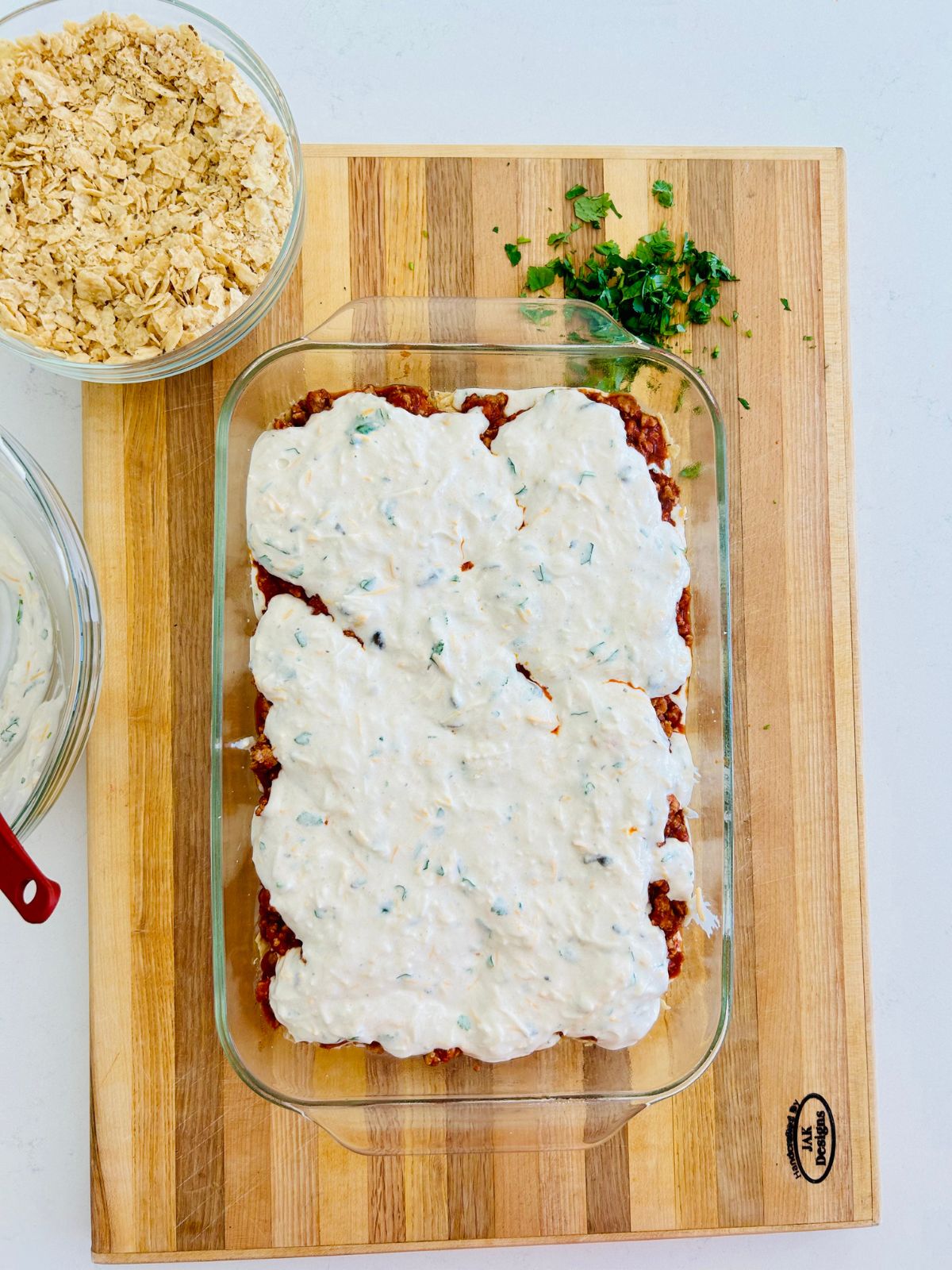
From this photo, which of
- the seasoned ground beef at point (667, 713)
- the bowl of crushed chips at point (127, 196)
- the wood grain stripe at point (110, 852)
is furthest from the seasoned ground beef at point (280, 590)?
the seasoned ground beef at point (667, 713)

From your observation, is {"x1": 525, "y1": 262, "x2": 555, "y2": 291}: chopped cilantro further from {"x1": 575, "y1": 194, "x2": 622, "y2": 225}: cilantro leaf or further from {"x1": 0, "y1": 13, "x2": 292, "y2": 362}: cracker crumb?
{"x1": 0, "y1": 13, "x2": 292, "y2": 362}: cracker crumb

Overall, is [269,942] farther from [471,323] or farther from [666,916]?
[471,323]

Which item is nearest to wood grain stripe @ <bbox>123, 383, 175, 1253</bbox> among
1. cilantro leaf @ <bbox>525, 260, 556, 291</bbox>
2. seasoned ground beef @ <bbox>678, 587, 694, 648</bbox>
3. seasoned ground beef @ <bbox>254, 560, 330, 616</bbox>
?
seasoned ground beef @ <bbox>254, 560, 330, 616</bbox>

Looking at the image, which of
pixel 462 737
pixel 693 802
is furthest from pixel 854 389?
pixel 462 737

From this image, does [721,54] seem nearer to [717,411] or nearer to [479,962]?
[717,411]

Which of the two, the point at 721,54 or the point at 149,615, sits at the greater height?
the point at 721,54

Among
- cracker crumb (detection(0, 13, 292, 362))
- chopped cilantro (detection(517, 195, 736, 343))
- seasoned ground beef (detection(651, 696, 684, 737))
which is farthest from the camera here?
chopped cilantro (detection(517, 195, 736, 343))

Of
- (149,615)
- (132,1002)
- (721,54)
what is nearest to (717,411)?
(721,54)
